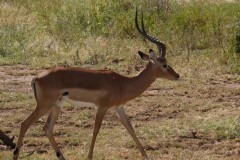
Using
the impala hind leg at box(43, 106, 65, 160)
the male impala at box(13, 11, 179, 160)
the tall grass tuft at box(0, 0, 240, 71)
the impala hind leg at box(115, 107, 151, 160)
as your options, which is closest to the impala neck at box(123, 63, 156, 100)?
the male impala at box(13, 11, 179, 160)

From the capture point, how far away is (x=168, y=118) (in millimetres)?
9289

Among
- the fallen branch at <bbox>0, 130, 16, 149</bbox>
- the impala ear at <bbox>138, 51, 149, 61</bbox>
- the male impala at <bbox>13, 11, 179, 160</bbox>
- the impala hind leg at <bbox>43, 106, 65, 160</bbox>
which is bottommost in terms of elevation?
the fallen branch at <bbox>0, 130, 16, 149</bbox>

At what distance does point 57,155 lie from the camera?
7.13m

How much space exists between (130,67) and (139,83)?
4973 mm

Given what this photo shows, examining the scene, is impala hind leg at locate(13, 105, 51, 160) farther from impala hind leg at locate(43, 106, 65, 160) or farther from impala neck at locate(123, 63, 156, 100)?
impala neck at locate(123, 63, 156, 100)

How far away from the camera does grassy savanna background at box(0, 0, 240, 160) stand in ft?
26.1

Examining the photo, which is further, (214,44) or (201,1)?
(201,1)

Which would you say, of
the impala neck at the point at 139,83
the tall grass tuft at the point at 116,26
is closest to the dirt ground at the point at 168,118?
the impala neck at the point at 139,83

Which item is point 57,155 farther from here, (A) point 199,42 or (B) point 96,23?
(B) point 96,23

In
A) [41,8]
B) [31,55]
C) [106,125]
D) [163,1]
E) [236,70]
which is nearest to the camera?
[106,125]

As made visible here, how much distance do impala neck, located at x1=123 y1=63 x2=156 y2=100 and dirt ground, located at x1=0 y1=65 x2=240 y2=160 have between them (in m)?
0.71

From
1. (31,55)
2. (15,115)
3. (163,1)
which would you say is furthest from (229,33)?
(15,115)

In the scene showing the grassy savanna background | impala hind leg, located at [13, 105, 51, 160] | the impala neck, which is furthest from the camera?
the grassy savanna background

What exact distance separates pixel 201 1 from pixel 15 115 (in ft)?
36.6
